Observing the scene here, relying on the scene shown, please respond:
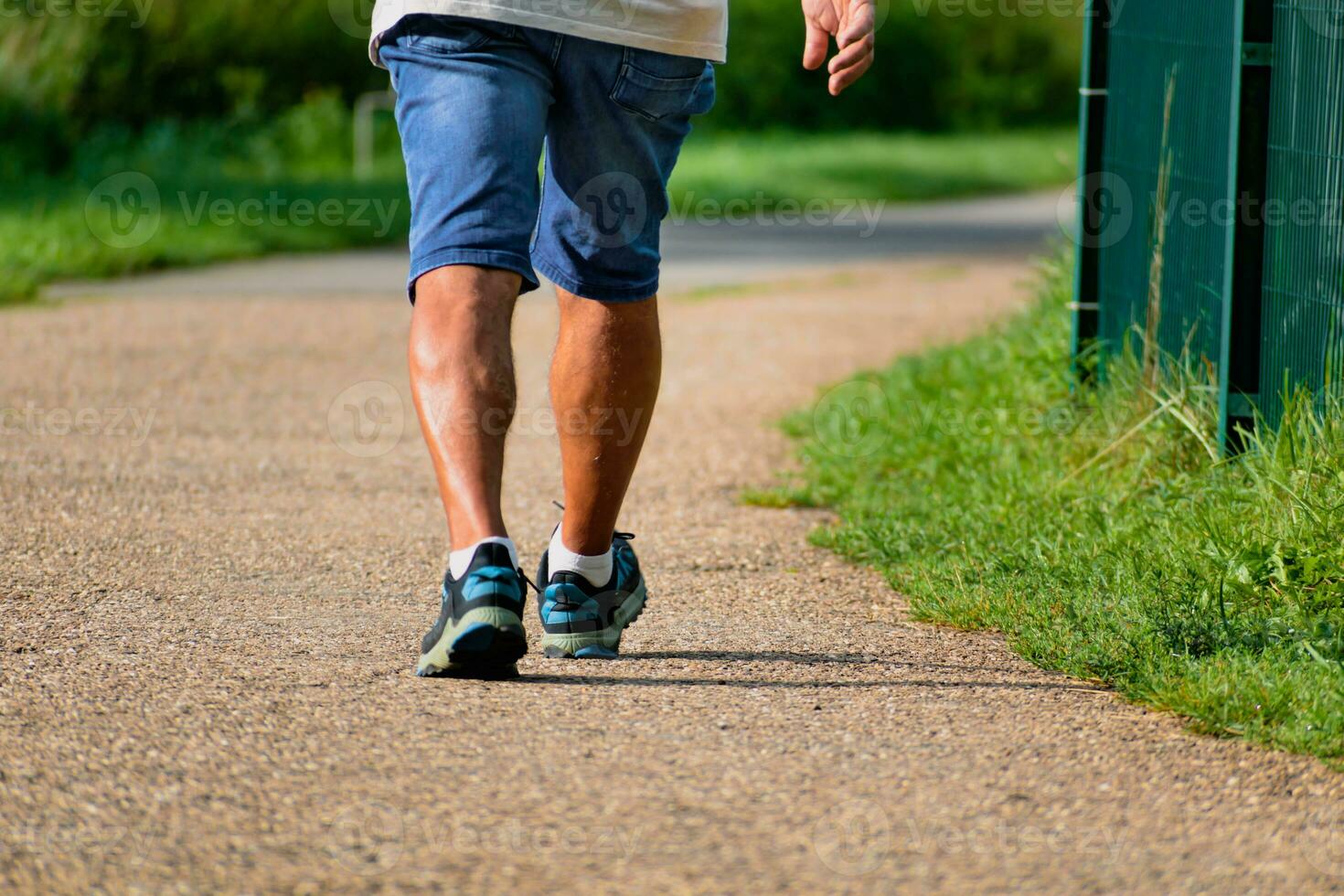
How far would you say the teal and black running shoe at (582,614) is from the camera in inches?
117

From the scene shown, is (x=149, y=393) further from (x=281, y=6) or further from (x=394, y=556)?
(x=281, y=6)

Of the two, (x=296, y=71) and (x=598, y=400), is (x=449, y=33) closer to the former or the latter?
(x=598, y=400)

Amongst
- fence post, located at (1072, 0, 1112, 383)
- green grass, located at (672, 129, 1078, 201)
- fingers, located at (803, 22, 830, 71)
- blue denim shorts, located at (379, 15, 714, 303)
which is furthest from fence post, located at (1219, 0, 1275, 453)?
green grass, located at (672, 129, 1078, 201)

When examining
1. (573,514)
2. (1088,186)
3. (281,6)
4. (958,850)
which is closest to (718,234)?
(281,6)

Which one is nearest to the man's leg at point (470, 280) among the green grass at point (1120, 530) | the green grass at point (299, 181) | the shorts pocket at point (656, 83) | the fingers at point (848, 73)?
the shorts pocket at point (656, 83)

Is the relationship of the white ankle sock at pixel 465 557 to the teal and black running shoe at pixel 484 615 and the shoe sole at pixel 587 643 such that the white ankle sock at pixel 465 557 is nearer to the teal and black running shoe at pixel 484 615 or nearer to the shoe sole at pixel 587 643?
the teal and black running shoe at pixel 484 615

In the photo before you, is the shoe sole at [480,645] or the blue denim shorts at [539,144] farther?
the blue denim shorts at [539,144]

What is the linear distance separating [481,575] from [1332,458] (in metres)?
1.80

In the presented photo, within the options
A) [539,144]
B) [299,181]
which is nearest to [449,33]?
[539,144]

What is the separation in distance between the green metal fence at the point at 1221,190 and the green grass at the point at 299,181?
429 mm

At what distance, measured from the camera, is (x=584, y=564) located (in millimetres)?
2994

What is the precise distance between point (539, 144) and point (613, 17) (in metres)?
0.27

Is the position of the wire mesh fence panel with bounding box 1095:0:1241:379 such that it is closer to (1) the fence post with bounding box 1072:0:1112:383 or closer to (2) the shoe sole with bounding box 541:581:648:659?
(1) the fence post with bounding box 1072:0:1112:383

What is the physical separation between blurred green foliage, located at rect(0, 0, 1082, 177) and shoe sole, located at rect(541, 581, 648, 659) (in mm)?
11190
